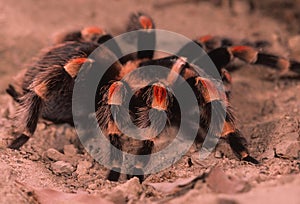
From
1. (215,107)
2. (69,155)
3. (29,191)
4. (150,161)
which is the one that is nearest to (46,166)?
(69,155)

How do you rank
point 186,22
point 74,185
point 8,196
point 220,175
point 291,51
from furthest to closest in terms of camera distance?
point 186,22 < point 291,51 < point 74,185 < point 8,196 < point 220,175

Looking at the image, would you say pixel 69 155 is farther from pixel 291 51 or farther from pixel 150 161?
pixel 291 51

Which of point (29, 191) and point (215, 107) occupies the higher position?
point (215, 107)

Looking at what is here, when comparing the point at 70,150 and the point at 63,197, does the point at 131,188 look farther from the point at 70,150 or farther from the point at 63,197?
the point at 70,150

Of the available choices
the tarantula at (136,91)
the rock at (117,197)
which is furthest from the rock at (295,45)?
the rock at (117,197)

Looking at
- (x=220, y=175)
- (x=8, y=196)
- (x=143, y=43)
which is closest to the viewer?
(x=220, y=175)

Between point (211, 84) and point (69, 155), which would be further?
point (69, 155)

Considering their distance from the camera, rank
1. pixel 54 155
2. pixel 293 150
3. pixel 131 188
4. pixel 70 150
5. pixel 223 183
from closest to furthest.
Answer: pixel 223 183
pixel 131 188
pixel 293 150
pixel 54 155
pixel 70 150

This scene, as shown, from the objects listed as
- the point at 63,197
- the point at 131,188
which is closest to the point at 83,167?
the point at 63,197
